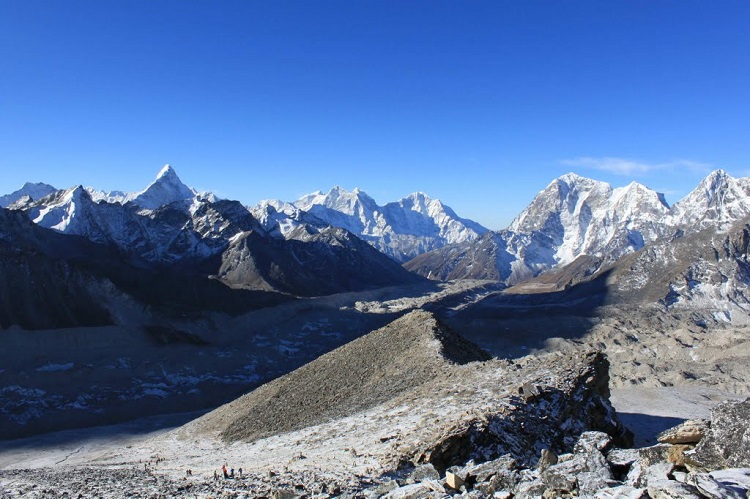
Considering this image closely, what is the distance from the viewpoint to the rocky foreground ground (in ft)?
38.1

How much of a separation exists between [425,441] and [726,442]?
10.9m

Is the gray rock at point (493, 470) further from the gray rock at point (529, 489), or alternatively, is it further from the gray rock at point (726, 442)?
the gray rock at point (726, 442)

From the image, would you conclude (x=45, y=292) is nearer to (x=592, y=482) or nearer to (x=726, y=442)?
(x=592, y=482)

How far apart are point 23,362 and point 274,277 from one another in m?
103

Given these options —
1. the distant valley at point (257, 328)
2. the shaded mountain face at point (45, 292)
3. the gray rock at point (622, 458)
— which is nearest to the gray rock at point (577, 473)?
the gray rock at point (622, 458)

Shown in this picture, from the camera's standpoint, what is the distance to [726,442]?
37.9 ft

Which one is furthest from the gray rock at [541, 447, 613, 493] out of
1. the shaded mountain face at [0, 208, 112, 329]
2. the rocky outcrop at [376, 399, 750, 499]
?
the shaded mountain face at [0, 208, 112, 329]

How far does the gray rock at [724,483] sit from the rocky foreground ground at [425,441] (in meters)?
0.03

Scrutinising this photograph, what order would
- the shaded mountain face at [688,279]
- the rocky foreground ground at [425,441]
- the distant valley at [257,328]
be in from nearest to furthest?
1. the rocky foreground ground at [425,441]
2. the distant valley at [257,328]
3. the shaded mountain face at [688,279]

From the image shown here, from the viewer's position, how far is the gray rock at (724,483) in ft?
29.5

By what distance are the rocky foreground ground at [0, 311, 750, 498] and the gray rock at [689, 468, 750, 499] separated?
3 centimetres

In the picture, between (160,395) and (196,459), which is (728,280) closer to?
(160,395)

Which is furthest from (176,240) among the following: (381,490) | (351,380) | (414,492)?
(414,492)

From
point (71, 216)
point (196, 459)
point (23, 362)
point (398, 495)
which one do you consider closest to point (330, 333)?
point (23, 362)
